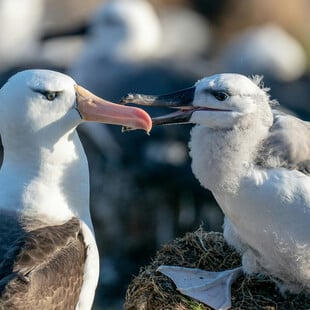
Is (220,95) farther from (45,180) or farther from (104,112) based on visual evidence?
(45,180)

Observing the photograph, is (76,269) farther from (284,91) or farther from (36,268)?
(284,91)

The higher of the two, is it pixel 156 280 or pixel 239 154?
pixel 239 154

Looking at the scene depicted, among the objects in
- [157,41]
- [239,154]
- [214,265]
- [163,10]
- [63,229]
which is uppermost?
Answer: [239,154]

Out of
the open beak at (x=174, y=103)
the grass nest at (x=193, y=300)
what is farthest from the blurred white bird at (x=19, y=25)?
the open beak at (x=174, y=103)

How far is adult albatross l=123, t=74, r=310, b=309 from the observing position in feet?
→ 20.8

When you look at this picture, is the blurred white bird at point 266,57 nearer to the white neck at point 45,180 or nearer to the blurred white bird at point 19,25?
the blurred white bird at point 19,25

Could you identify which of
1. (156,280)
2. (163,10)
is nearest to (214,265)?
(156,280)

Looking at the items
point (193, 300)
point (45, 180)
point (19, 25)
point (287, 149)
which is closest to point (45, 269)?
point (45, 180)

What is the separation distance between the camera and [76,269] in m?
6.36

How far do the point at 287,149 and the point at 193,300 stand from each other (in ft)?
3.01

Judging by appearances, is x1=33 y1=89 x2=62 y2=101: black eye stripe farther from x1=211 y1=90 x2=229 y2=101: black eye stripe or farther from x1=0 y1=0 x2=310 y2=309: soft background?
x1=0 y1=0 x2=310 y2=309: soft background

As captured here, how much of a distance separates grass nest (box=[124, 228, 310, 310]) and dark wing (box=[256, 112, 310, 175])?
0.65 m

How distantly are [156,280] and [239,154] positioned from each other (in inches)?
32.5

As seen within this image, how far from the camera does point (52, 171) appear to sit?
6656 millimetres
